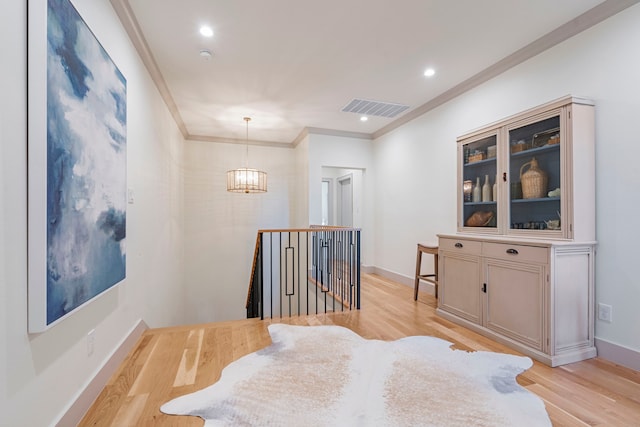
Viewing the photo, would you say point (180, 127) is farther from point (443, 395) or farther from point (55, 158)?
point (443, 395)

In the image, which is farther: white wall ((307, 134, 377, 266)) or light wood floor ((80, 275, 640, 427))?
white wall ((307, 134, 377, 266))

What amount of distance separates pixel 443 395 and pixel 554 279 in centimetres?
126

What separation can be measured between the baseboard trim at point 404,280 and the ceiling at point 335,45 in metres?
2.54

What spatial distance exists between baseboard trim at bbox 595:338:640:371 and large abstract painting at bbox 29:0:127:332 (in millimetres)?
3553

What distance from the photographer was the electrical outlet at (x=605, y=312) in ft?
7.36

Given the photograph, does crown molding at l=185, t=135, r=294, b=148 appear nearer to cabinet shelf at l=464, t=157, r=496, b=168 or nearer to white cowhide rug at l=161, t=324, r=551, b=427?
cabinet shelf at l=464, t=157, r=496, b=168

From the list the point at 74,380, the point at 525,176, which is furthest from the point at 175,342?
the point at 525,176

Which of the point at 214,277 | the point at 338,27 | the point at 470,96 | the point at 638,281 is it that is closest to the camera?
the point at 638,281

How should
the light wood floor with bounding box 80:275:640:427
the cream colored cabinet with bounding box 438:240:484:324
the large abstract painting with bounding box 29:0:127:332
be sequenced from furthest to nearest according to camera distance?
the cream colored cabinet with bounding box 438:240:484:324 < the light wood floor with bounding box 80:275:640:427 < the large abstract painting with bounding box 29:0:127:332

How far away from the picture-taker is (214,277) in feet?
19.4

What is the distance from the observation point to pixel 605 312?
2.27 meters

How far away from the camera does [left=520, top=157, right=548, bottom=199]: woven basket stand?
252 centimetres

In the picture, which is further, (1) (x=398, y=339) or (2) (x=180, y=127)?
(2) (x=180, y=127)

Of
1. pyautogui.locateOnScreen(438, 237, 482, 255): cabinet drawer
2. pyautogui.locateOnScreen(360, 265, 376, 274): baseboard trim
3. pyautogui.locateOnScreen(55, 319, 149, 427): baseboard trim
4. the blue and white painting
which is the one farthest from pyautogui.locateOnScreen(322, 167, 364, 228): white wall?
the blue and white painting
